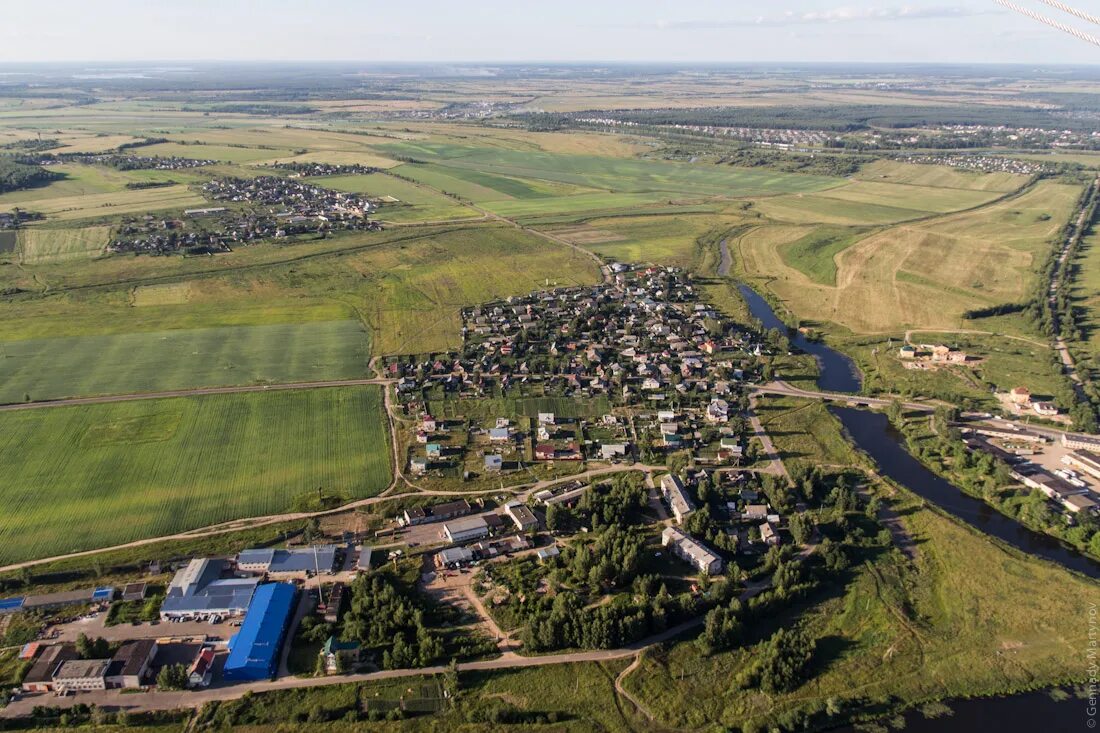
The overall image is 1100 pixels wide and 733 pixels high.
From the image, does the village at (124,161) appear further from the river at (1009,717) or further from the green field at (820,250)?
the river at (1009,717)

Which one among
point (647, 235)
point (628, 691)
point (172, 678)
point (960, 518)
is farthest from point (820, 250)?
point (172, 678)

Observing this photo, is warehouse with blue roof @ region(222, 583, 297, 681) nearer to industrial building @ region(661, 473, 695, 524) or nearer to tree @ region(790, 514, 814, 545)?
industrial building @ region(661, 473, 695, 524)

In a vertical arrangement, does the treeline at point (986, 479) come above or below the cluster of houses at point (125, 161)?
below

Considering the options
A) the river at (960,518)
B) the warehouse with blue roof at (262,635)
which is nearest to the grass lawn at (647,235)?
the river at (960,518)

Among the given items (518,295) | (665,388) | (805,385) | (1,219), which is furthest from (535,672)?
(1,219)

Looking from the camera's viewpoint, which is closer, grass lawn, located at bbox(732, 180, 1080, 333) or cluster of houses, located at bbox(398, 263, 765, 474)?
cluster of houses, located at bbox(398, 263, 765, 474)

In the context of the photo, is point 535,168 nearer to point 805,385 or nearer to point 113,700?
point 805,385

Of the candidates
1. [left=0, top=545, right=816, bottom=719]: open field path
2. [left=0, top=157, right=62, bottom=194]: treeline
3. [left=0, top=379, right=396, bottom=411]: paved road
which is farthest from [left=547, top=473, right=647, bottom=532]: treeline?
[left=0, top=157, right=62, bottom=194]: treeline
